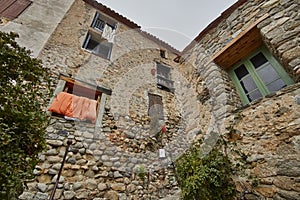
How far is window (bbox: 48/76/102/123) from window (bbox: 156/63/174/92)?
355 centimetres

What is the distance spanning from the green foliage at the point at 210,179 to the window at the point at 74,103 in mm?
2864

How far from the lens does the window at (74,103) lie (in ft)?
12.2

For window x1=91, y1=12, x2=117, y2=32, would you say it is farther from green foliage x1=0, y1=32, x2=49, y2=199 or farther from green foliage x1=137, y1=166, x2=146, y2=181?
green foliage x1=137, y1=166, x2=146, y2=181

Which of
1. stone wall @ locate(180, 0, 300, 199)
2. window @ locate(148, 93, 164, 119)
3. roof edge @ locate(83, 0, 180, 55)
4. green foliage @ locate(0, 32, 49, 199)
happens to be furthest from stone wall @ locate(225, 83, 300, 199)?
roof edge @ locate(83, 0, 180, 55)

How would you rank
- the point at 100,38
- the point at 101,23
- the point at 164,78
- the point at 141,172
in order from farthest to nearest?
the point at 164,78, the point at 101,23, the point at 100,38, the point at 141,172

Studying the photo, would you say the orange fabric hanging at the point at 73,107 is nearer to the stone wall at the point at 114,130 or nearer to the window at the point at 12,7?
the stone wall at the point at 114,130

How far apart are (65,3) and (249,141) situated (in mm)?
8801

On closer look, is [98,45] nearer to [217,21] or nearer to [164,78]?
[164,78]

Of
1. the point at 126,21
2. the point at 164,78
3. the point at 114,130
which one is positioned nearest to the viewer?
the point at 114,130

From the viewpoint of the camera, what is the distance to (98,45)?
6.77 metres

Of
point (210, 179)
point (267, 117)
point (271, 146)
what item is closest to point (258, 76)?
point (267, 117)

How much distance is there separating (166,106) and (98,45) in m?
4.16

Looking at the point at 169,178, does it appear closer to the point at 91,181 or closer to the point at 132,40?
the point at 91,181

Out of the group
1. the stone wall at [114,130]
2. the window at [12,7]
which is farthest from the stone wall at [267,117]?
the window at [12,7]
